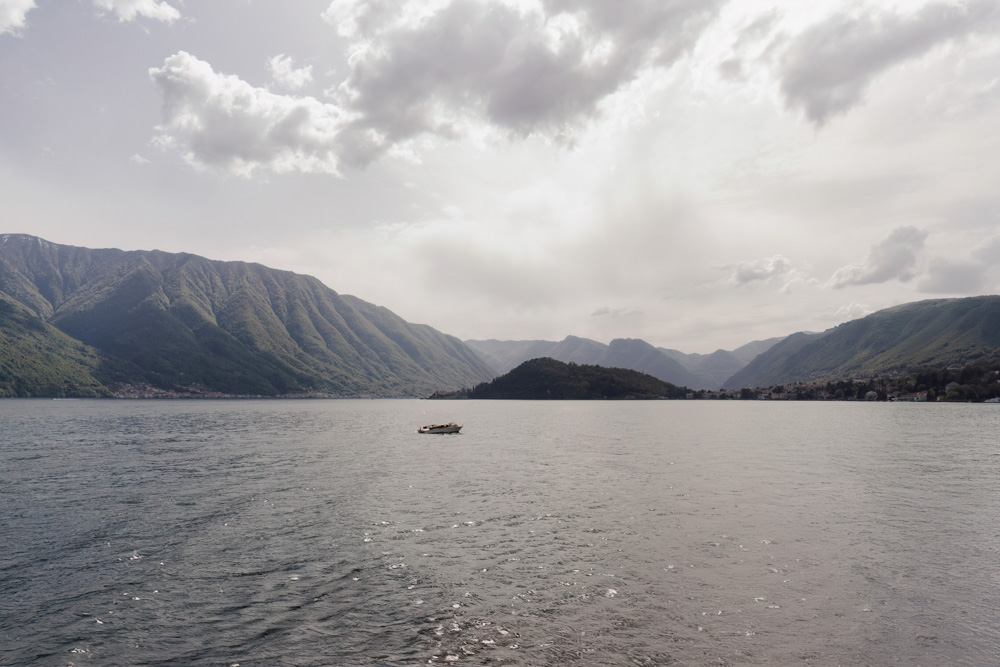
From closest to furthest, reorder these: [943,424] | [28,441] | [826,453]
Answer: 1. [826,453]
2. [28,441]
3. [943,424]

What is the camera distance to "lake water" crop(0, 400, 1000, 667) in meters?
22.5

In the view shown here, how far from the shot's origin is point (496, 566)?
32.9m

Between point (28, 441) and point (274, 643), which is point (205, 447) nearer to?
point (28, 441)

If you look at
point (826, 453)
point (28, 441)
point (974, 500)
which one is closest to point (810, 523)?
point (974, 500)

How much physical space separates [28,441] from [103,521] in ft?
288

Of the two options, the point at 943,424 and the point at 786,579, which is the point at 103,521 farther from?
the point at 943,424

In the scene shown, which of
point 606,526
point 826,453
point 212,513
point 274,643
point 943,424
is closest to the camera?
point 274,643

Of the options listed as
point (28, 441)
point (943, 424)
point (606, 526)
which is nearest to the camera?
point (606, 526)

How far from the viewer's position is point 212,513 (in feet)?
153

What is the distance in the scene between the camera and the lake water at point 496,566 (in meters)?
22.5

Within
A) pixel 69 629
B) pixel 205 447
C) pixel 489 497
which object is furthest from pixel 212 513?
pixel 205 447

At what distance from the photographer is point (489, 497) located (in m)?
54.8

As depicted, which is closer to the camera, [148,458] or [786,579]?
[786,579]

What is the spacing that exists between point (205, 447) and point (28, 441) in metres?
39.9
